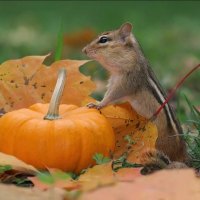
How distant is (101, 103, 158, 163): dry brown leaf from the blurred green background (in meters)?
2.19

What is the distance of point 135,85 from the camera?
15.4 feet

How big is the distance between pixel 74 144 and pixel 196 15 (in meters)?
9.33

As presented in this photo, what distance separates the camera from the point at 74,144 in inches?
153

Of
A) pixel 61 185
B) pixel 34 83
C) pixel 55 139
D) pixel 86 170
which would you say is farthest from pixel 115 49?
pixel 61 185

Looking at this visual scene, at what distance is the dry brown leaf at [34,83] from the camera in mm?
4445

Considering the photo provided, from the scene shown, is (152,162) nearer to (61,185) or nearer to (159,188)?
(61,185)

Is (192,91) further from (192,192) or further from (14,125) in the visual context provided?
(192,192)

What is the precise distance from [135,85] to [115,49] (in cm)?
41

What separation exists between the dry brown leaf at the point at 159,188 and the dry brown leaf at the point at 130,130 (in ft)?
3.27

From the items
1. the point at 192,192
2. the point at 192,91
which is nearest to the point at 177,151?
the point at 192,192

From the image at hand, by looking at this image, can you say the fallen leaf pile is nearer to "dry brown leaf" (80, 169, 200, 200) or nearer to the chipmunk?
"dry brown leaf" (80, 169, 200, 200)

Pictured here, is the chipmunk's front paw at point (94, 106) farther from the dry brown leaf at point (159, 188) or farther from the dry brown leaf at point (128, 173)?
the dry brown leaf at point (159, 188)

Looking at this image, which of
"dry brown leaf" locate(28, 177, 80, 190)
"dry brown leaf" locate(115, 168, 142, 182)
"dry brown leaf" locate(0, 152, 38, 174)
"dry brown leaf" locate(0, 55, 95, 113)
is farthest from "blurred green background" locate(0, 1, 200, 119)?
"dry brown leaf" locate(28, 177, 80, 190)

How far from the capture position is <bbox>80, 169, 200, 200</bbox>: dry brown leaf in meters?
2.87
